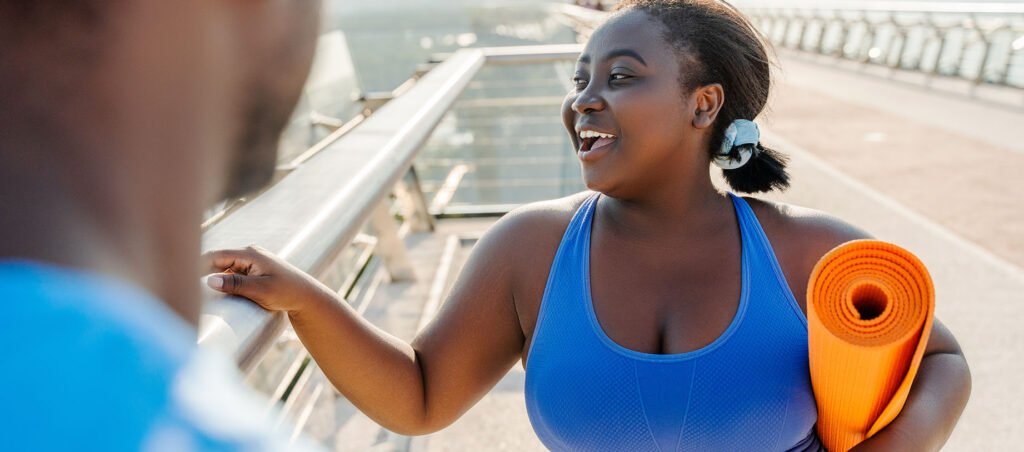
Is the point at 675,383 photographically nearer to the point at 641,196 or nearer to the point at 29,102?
the point at 641,196

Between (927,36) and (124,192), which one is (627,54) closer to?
(124,192)

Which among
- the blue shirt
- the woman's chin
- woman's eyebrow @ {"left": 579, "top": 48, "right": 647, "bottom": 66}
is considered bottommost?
the woman's chin

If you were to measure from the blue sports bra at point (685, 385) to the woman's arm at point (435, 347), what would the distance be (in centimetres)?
14

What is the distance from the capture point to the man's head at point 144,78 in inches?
20.4

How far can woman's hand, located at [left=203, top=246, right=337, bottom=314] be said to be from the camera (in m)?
1.17

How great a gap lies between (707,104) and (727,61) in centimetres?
11

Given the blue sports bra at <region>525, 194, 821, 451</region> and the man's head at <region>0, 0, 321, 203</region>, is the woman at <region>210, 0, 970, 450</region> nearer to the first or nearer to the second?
the blue sports bra at <region>525, 194, 821, 451</region>

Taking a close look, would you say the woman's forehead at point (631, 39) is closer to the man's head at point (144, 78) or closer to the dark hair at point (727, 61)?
the dark hair at point (727, 61)

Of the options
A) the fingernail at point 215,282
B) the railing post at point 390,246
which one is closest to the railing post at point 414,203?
the railing post at point 390,246

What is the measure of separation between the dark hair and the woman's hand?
0.90 m

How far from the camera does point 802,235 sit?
1.83 m

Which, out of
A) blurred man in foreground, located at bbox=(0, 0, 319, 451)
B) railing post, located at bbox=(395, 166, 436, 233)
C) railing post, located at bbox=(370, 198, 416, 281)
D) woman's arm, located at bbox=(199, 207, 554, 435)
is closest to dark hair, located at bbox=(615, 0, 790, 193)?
woman's arm, located at bbox=(199, 207, 554, 435)

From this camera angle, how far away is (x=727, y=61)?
186 cm

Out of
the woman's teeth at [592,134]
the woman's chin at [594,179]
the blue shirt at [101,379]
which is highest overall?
the blue shirt at [101,379]
